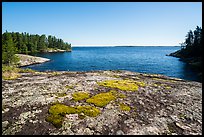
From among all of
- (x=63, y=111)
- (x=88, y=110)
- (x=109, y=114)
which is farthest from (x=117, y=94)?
(x=63, y=111)

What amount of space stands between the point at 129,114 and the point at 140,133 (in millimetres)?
2542

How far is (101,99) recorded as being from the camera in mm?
15336

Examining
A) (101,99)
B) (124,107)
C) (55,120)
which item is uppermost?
(101,99)

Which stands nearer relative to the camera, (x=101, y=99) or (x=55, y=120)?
(x=55, y=120)

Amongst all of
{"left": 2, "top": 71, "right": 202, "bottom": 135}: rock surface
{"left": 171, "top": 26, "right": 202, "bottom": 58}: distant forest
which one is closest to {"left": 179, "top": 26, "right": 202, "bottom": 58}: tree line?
{"left": 171, "top": 26, "right": 202, "bottom": 58}: distant forest

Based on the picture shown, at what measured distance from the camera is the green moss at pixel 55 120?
11.0 m

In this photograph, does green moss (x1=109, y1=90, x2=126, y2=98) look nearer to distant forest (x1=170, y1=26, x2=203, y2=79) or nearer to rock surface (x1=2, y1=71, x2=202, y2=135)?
rock surface (x1=2, y1=71, x2=202, y2=135)

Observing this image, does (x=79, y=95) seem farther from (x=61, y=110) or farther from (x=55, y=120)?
(x=55, y=120)

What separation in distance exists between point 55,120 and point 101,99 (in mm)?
4877

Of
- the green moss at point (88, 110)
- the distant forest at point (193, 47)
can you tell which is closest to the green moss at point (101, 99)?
the green moss at point (88, 110)

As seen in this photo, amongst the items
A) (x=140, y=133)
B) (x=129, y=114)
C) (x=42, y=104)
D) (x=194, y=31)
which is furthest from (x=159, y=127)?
(x=194, y=31)

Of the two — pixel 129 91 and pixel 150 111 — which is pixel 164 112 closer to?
pixel 150 111

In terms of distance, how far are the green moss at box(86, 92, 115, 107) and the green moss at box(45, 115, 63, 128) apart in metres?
3.45

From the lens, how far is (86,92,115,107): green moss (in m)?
14.5
